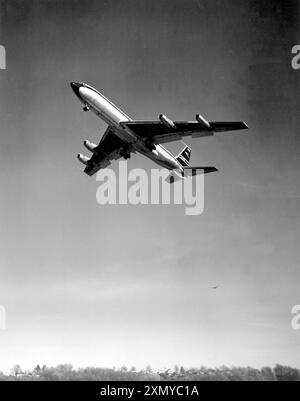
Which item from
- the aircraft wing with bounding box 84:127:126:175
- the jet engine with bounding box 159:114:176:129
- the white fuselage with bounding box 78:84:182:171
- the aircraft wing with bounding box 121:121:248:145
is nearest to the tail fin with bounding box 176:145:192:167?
the aircraft wing with bounding box 84:127:126:175

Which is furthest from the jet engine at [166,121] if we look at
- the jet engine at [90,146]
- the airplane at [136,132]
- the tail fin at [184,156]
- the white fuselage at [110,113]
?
the tail fin at [184,156]

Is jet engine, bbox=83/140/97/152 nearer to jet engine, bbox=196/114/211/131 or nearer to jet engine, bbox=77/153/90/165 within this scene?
jet engine, bbox=77/153/90/165

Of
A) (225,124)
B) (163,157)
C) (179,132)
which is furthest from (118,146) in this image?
(225,124)

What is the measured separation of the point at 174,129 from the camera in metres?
29.9

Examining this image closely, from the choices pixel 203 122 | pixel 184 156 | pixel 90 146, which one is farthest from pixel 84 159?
pixel 203 122

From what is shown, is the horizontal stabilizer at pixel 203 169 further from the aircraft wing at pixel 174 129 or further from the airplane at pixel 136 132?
the aircraft wing at pixel 174 129

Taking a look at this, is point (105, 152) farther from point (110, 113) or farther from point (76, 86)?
point (76, 86)

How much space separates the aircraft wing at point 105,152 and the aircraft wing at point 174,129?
4.15 metres

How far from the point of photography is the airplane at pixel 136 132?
28.8 metres

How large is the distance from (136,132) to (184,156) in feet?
42.3

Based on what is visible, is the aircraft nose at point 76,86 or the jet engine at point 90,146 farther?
the jet engine at point 90,146

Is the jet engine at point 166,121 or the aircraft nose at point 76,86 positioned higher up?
the aircraft nose at point 76,86
